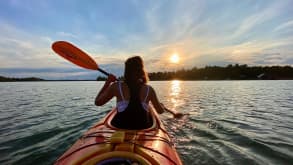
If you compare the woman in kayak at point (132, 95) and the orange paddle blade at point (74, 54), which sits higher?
the orange paddle blade at point (74, 54)

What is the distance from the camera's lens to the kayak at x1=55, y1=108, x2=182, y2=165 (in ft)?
7.38

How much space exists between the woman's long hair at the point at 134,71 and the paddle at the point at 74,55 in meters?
2.04

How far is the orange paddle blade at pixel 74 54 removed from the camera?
5.18m

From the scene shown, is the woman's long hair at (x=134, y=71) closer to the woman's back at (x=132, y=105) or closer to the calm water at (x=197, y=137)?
the woman's back at (x=132, y=105)

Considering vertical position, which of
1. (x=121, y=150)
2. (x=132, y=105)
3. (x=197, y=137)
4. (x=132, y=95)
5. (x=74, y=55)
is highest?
(x=74, y=55)

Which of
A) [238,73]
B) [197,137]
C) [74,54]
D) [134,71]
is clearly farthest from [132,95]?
[238,73]

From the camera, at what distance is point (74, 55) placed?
5.36m

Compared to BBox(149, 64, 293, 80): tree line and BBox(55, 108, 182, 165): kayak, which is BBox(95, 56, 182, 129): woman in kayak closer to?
BBox(55, 108, 182, 165): kayak

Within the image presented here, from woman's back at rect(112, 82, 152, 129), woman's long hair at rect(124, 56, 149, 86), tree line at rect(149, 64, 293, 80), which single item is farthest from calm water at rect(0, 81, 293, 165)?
tree line at rect(149, 64, 293, 80)

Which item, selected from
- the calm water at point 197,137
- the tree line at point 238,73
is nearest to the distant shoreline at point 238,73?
the tree line at point 238,73

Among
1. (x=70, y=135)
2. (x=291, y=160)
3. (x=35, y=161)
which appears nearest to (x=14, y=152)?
(x=35, y=161)

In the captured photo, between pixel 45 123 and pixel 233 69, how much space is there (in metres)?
102

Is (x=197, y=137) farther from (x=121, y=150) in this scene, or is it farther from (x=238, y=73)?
(x=238, y=73)

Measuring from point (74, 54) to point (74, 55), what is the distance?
3 cm
